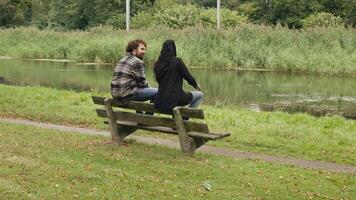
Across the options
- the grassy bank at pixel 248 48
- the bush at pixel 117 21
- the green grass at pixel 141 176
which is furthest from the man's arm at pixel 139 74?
the bush at pixel 117 21

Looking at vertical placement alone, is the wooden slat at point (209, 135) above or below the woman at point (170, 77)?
below

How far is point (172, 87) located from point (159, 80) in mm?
308

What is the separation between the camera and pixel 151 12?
6253cm

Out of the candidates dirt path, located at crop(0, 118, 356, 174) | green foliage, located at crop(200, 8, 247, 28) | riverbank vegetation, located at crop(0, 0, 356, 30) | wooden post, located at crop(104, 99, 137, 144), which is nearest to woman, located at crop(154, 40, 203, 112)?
wooden post, located at crop(104, 99, 137, 144)

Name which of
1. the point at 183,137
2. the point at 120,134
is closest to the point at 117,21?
the point at 120,134

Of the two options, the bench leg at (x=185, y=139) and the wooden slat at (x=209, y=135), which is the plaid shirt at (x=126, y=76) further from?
the wooden slat at (x=209, y=135)

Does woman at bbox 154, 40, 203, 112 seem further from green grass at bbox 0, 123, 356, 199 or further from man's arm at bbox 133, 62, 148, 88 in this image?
green grass at bbox 0, 123, 356, 199

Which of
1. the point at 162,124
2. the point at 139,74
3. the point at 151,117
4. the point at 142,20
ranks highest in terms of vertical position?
the point at 139,74

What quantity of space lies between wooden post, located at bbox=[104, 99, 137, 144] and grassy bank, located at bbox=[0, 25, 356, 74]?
70.5 ft

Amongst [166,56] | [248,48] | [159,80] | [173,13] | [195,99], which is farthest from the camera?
[173,13]

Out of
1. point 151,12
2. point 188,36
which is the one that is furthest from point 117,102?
point 151,12

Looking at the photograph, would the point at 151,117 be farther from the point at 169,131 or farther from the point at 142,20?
the point at 142,20

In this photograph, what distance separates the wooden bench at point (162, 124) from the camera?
9289 millimetres

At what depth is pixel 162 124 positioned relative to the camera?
966 centimetres
